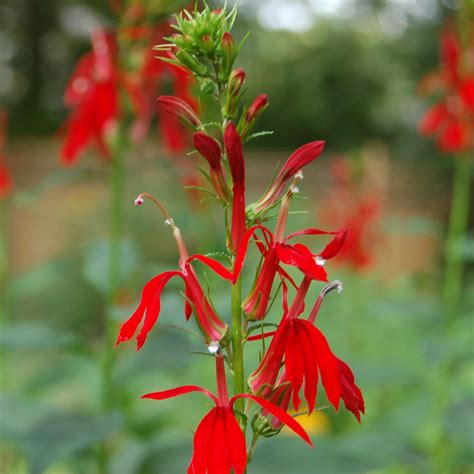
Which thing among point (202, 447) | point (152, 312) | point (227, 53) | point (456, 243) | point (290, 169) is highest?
point (227, 53)

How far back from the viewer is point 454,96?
231 cm

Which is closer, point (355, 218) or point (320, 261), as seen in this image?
point (320, 261)

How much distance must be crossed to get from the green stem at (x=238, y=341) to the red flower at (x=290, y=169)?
9cm

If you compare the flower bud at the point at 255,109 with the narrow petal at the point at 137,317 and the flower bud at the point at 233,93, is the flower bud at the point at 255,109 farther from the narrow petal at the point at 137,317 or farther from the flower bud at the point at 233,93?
the narrow petal at the point at 137,317

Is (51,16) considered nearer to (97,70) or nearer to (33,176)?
(33,176)

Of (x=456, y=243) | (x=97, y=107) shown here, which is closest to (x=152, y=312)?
(x=97, y=107)

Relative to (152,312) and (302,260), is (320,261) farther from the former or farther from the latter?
(152,312)

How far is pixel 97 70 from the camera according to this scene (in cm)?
173

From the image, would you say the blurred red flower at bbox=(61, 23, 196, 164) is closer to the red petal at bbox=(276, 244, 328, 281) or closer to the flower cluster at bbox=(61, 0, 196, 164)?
the flower cluster at bbox=(61, 0, 196, 164)

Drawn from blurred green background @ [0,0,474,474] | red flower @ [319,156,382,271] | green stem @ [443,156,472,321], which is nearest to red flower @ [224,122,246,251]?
blurred green background @ [0,0,474,474]

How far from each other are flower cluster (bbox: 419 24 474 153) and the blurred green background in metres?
0.27

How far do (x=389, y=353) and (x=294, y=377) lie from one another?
3.62 metres

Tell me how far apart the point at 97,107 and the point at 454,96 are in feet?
3.91

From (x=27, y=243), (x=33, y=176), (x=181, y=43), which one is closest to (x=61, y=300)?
(x=27, y=243)
